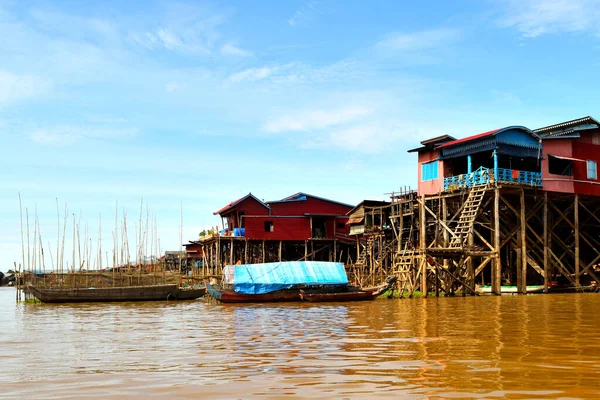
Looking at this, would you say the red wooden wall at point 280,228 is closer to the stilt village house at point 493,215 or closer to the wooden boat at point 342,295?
the stilt village house at point 493,215

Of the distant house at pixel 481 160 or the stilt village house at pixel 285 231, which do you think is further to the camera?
the stilt village house at pixel 285 231

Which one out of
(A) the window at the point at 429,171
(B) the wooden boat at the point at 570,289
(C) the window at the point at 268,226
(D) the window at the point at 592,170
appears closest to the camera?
(B) the wooden boat at the point at 570,289

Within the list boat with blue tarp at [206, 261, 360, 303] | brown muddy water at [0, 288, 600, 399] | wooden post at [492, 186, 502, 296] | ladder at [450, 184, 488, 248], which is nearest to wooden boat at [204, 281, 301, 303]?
boat with blue tarp at [206, 261, 360, 303]

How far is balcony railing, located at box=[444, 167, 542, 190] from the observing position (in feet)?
117

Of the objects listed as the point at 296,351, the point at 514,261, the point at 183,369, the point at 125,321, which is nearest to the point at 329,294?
the point at 125,321

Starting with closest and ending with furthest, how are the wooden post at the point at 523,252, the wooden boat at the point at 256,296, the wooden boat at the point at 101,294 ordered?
the wooden boat at the point at 256,296, the wooden post at the point at 523,252, the wooden boat at the point at 101,294

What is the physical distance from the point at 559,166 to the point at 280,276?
19.7m

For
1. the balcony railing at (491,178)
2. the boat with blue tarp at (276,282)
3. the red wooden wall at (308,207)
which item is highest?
the balcony railing at (491,178)

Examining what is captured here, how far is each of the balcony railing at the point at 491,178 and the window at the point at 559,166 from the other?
200cm

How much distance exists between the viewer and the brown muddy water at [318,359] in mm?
7965

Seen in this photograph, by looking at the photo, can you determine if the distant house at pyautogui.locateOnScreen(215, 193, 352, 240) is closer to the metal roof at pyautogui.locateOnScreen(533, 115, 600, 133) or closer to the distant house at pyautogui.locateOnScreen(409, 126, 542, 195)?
the distant house at pyautogui.locateOnScreen(409, 126, 542, 195)

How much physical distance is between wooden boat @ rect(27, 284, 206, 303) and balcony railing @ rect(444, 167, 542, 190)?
1935cm

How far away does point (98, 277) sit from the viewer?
139 feet

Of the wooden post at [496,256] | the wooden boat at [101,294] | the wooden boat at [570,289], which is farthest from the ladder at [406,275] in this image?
the wooden boat at [101,294]
